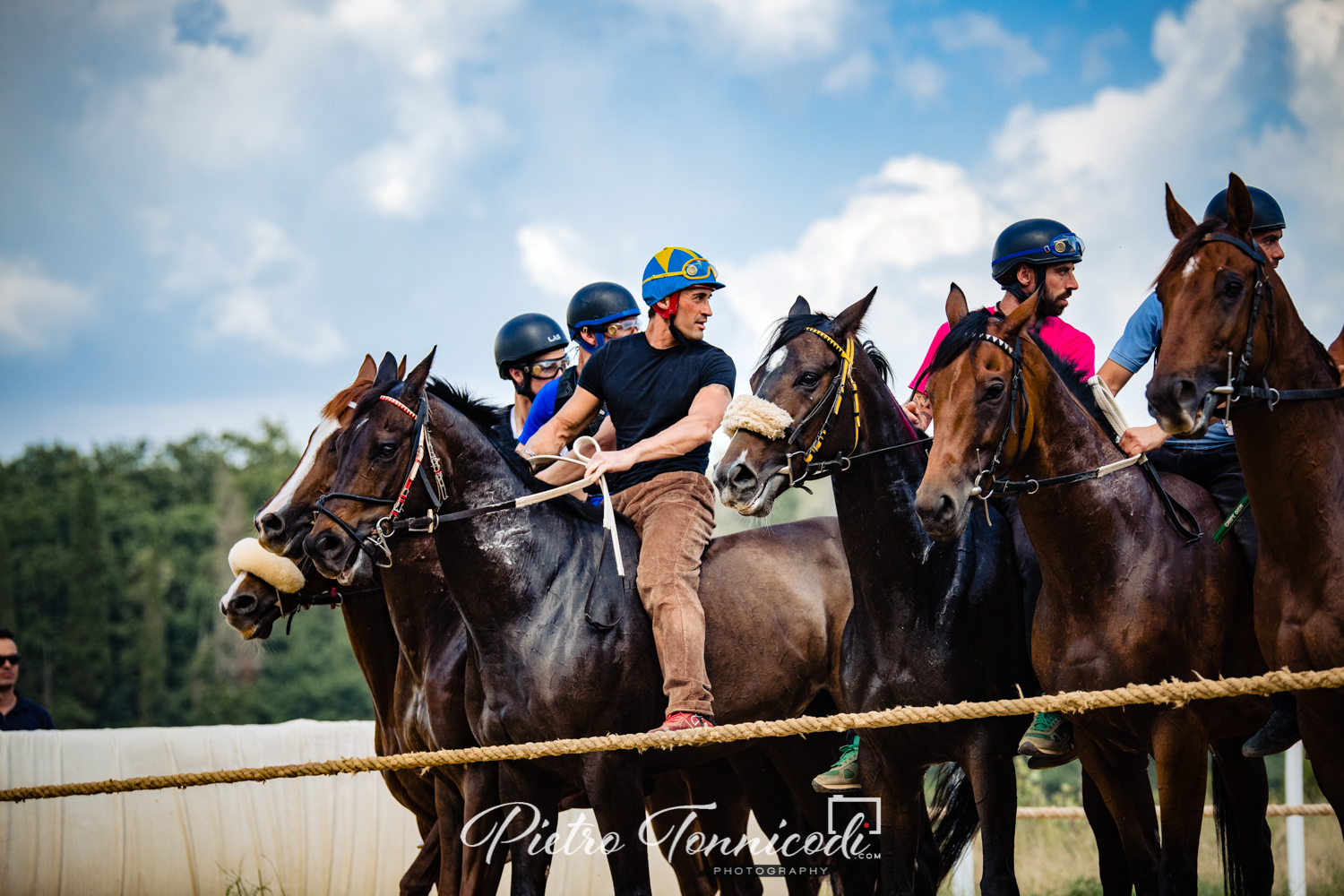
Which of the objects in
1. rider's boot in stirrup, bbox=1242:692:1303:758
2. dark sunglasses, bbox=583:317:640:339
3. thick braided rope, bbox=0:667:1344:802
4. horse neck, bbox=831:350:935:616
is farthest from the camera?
dark sunglasses, bbox=583:317:640:339

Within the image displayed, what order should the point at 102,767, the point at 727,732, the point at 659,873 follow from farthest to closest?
the point at 659,873 < the point at 102,767 < the point at 727,732

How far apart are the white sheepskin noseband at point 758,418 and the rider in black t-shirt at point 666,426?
515 mm

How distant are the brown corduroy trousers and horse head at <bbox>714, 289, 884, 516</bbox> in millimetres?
620

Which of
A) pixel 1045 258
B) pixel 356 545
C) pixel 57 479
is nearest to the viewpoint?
pixel 356 545

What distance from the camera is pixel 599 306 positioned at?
7.97 metres

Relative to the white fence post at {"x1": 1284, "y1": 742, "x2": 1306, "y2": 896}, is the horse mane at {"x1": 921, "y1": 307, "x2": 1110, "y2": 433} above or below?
above

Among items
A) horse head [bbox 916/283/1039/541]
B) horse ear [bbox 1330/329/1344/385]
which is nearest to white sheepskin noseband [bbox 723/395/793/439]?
horse head [bbox 916/283/1039/541]

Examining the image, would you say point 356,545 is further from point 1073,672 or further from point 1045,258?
point 1045,258

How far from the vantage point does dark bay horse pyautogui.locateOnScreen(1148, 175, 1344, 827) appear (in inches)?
147

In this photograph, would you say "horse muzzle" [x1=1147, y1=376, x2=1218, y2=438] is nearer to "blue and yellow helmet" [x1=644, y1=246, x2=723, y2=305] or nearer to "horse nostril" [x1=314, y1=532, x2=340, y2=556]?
"blue and yellow helmet" [x1=644, y1=246, x2=723, y2=305]

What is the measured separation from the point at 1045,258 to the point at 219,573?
51.3m

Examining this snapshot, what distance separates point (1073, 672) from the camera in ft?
14.6

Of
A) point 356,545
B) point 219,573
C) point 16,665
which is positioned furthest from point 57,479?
point 356,545

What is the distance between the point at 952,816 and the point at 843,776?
1.06 metres
